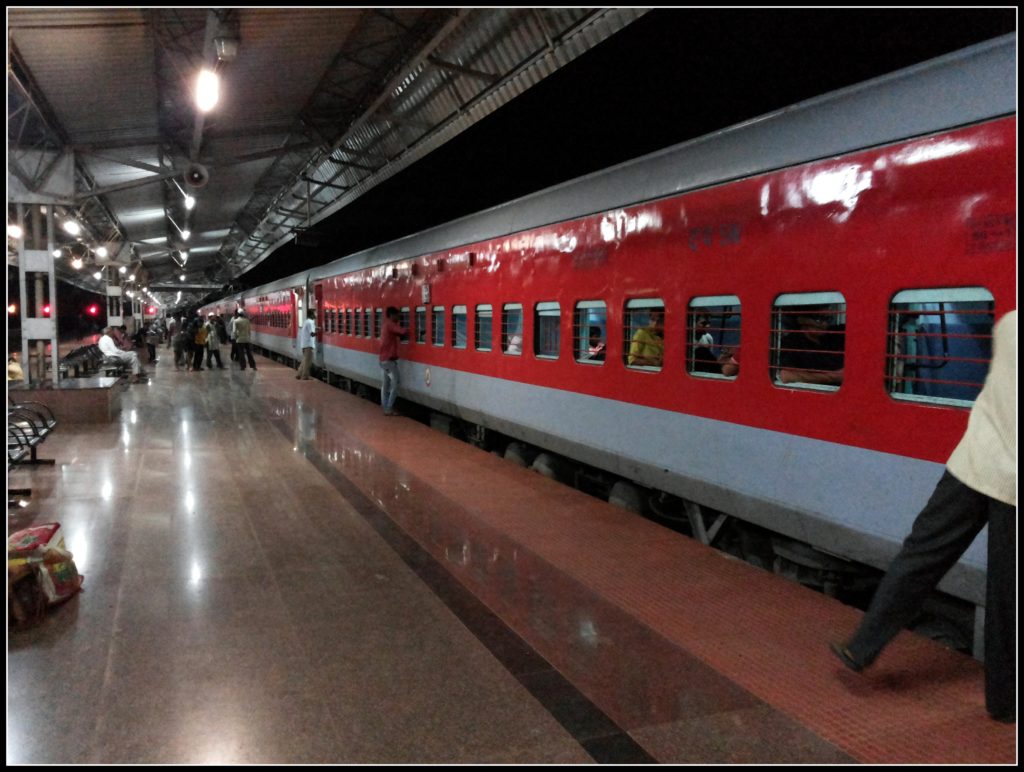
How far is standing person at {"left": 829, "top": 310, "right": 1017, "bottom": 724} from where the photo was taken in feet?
9.34

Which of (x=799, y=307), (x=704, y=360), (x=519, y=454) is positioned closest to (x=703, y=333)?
(x=704, y=360)

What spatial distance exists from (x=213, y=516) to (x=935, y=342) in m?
5.72

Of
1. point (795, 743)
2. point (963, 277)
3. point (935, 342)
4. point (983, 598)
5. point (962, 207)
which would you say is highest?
point (962, 207)

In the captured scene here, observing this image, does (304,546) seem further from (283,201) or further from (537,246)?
(283,201)

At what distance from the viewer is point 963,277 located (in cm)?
346

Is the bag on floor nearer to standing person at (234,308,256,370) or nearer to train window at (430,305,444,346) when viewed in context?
train window at (430,305,444,346)

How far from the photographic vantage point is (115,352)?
1531 cm

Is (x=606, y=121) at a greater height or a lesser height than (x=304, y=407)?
greater

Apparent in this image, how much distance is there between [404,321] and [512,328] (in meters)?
4.58

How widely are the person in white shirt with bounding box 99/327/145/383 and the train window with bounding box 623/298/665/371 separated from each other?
1291cm

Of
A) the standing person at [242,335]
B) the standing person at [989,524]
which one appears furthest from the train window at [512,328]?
the standing person at [242,335]

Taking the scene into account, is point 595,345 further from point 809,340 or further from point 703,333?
point 809,340

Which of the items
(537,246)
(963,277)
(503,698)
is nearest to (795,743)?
(503,698)

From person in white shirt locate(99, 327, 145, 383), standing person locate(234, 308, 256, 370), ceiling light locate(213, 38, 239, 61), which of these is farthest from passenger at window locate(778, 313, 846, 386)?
standing person locate(234, 308, 256, 370)
